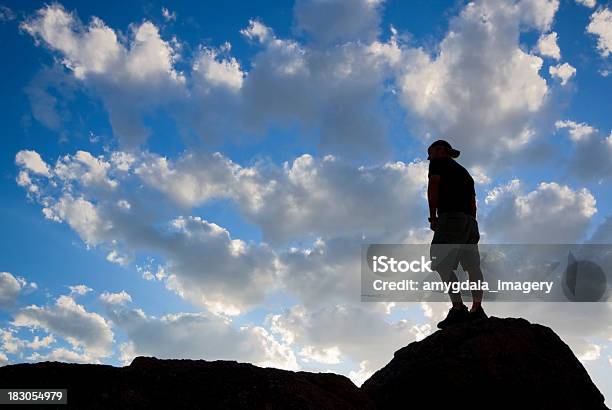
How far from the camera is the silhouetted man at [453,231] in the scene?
952cm

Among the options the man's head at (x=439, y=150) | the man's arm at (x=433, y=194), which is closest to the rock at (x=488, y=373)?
the man's arm at (x=433, y=194)

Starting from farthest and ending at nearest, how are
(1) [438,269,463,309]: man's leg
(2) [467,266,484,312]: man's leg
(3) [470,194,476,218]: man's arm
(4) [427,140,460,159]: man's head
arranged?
(4) [427,140,460,159]: man's head
(3) [470,194,476,218]: man's arm
(2) [467,266,484,312]: man's leg
(1) [438,269,463,309]: man's leg

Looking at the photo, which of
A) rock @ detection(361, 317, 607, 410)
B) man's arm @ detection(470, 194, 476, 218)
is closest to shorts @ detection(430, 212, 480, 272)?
man's arm @ detection(470, 194, 476, 218)

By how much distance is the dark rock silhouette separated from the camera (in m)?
4.80

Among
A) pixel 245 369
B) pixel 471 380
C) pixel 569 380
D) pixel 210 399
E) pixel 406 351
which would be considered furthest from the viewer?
pixel 406 351

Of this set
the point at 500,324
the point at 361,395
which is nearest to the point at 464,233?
the point at 500,324

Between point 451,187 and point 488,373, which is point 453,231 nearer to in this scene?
point 451,187

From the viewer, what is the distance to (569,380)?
847 cm

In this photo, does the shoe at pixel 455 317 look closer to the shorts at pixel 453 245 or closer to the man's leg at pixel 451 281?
the man's leg at pixel 451 281

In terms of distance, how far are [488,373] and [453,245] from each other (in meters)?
2.34

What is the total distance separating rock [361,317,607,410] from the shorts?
108 centimetres

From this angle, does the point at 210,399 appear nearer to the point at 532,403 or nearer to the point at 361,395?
the point at 361,395

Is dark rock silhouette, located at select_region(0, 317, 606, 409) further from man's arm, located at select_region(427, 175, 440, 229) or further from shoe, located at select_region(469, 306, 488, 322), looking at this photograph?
man's arm, located at select_region(427, 175, 440, 229)

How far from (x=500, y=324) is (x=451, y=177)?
8.62 ft
